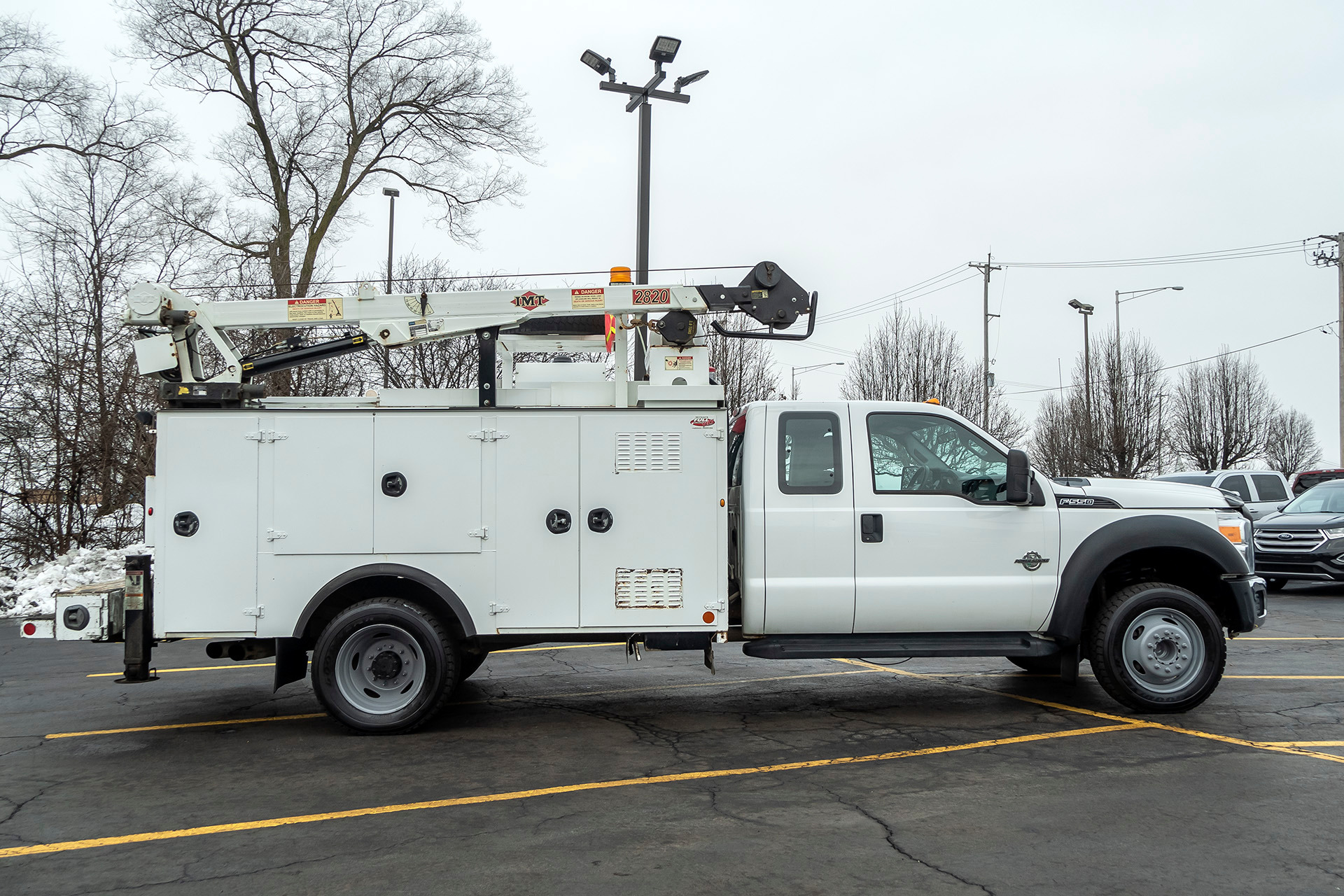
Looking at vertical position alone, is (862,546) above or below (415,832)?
above

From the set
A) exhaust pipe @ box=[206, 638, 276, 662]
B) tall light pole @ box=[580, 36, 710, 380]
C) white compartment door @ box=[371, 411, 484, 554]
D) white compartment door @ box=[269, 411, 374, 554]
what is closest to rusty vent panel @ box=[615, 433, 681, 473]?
white compartment door @ box=[371, 411, 484, 554]

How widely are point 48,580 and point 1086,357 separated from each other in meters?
35.4

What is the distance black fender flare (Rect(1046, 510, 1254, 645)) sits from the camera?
276 inches

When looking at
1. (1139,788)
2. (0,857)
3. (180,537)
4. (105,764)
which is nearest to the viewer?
(0,857)

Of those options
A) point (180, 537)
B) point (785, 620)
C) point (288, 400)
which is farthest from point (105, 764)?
point (785, 620)

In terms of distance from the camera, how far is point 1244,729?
22.2 ft

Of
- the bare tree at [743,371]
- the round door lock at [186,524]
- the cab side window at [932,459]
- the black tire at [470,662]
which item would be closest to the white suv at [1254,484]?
the bare tree at [743,371]

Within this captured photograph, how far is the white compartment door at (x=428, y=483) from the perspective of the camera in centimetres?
678

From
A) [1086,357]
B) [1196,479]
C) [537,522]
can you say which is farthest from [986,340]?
[537,522]

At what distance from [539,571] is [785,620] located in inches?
68.1

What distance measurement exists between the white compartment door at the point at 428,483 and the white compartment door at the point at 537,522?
6.5 inches

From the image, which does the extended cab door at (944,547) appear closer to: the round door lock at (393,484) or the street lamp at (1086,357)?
the round door lock at (393,484)

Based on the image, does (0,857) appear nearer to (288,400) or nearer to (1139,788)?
(288,400)

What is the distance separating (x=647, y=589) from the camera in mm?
6875
